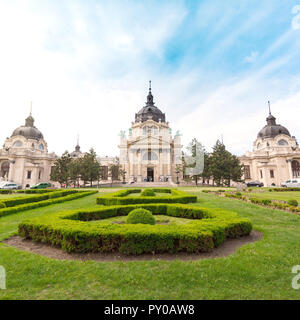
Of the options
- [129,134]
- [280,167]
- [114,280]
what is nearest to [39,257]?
[114,280]

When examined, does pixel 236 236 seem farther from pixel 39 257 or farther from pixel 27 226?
pixel 27 226

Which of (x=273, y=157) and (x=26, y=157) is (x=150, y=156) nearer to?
(x=26, y=157)

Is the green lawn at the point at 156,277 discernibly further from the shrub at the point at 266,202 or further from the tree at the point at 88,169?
the tree at the point at 88,169

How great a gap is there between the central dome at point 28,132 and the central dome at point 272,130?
68408 millimetres

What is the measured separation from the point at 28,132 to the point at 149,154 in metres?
36.7

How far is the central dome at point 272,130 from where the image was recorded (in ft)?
175

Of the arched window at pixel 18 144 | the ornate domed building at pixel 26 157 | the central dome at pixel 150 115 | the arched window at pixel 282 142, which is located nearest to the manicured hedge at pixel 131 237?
the central dome at pixel 150 115

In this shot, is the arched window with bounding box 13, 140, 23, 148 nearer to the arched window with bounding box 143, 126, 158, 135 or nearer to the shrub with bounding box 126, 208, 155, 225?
the arched window with bounding box 143, 126, 158, 135

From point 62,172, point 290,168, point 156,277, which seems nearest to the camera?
point 156,277

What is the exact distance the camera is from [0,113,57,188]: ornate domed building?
45562 mm

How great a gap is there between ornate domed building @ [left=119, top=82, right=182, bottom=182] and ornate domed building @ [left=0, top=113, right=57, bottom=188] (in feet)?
72.1

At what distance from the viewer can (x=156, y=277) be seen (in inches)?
134

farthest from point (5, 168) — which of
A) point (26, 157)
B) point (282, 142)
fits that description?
point (282, 142)

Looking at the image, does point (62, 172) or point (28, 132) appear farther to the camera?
point (28, 132)
